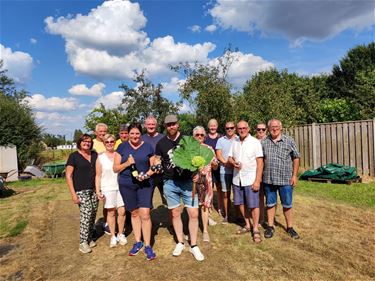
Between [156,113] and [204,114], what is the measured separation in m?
8.80

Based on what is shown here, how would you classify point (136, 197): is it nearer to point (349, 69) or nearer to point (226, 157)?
point (226, 157)

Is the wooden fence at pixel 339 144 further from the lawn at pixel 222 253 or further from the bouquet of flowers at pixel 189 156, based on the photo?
the bouquet of flowers at pixel 189 156

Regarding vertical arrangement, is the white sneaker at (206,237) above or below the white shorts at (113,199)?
below

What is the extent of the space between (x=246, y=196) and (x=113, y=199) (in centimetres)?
206

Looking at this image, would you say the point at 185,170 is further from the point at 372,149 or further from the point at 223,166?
the point at 372,149

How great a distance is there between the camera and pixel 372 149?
10.0 meters

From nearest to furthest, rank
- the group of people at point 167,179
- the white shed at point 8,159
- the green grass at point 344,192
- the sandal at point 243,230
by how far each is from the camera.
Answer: the group of people at point 167,179 < the sandal at point 243,230 < the green grass at point 344,192 < the white shed at point 8,159

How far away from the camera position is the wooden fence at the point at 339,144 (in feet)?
33.2

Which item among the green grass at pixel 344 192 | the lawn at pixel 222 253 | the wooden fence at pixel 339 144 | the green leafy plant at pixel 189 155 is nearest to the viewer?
the lawn at pixel 222 253

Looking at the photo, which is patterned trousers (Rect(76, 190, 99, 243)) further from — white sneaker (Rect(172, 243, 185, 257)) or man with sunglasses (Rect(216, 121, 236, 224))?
man with sunglasses (Rect(216, 121, 236, 224))

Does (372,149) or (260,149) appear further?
(372,149)

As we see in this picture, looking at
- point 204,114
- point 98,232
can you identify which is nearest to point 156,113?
point 204,114

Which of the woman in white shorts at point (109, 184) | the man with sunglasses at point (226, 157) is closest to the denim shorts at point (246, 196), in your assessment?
the man with sunglasses at point (226, 157)

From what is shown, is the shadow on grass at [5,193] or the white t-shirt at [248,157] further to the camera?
the shadow on grass at [5,193]
